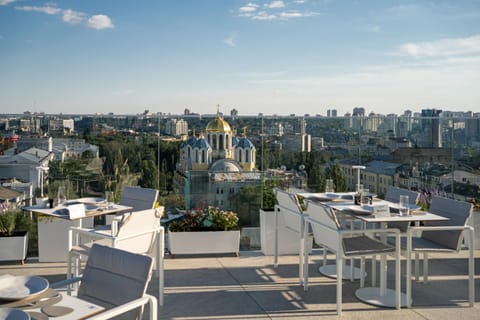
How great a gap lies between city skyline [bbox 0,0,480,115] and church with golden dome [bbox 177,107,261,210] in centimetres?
72

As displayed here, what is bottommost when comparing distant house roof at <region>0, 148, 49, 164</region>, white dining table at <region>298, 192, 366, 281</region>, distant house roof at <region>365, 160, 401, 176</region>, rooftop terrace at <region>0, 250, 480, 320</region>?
rooftop terrace at <region>0, 250, 480, 320</region>

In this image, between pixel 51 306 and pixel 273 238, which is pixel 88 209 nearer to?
pixel 273 238

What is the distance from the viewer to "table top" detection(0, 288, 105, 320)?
201 centimetres

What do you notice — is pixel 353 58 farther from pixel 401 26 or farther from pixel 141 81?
pixel 141 81

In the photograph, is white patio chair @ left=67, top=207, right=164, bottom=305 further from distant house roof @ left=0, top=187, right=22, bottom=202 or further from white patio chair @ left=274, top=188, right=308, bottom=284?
distant house roof @ left=0, top=187, right=22, bottom=202

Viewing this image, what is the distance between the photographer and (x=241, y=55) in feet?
32.8

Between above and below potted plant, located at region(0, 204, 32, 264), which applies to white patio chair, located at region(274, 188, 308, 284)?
above

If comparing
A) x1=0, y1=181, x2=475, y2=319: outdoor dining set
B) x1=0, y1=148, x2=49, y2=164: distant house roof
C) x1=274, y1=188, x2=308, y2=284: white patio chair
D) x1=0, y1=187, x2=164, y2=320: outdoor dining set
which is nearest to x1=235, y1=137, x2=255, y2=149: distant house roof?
x1=0, y1=181, x2=475, y2=319: outdoor dining set

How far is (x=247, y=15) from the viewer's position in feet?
28.7

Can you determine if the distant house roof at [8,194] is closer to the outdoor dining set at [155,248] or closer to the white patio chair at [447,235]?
the outdoor dining set at [155,248]

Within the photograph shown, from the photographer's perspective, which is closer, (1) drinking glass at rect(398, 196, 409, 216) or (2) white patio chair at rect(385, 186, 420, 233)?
(1) drinking glass at rect(398, 196, 409, 216)

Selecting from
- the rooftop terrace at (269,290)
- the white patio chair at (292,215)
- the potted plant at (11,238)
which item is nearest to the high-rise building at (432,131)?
the rooftop terrace at (269,290)

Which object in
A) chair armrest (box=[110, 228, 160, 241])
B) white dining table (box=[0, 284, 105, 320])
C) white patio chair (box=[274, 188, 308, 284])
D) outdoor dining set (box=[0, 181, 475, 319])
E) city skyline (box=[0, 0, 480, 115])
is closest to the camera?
white dining table (box=[0, 284, 105, 320])

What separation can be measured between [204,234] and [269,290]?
1.32 metres
